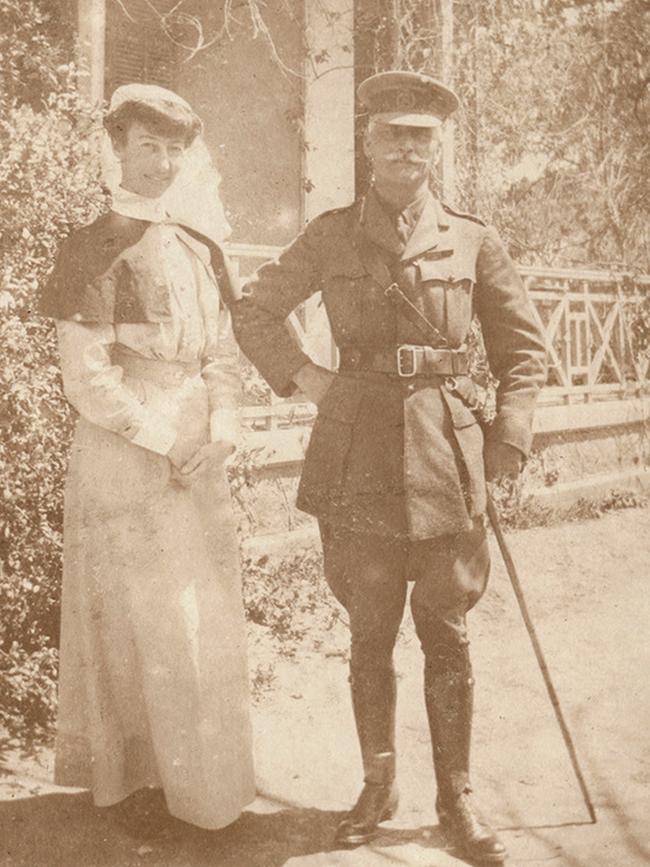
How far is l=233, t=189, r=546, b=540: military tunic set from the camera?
3188 mm

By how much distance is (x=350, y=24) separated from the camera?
755cm

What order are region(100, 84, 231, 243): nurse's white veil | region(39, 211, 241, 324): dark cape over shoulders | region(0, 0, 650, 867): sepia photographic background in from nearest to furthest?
region(39, 211, 241, 324): dark cape over shoulders
region(0, 0, 650, 867): sepia photographic background
region(100, 84, 231, 243): nurse's white veil

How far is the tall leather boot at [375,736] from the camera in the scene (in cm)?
326

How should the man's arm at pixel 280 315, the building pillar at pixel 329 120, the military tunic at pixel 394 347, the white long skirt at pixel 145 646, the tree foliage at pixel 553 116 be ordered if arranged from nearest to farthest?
the white long skirt at pixel 145 646 < the military tunic at pixel 394 347 < the man's arm at pixel 280 315 < the tree foliage at pixel 553 116 < the building pillar at pixel 329 120

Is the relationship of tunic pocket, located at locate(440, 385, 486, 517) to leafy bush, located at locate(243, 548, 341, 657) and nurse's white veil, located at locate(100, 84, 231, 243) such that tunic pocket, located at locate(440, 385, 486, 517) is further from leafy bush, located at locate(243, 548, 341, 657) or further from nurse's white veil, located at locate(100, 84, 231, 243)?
leafy bush, located at locate(243, 548, 341, 657)

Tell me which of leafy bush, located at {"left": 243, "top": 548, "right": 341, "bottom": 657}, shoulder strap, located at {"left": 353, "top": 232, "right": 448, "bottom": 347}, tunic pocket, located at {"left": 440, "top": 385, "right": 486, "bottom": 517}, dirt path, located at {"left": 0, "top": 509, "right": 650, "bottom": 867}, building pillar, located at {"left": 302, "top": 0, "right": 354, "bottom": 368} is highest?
building pillar, located at {"left": 302, "top": 0, "right": 354, "bottom": 368}

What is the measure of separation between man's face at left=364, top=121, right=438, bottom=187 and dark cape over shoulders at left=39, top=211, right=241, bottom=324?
2.35 feet

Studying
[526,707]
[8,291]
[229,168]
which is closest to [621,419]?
[229,168]

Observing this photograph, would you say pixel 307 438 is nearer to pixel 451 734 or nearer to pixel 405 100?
pixel 451 734

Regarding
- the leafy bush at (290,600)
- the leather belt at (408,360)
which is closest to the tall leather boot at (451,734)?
the leather belt at (408,360)

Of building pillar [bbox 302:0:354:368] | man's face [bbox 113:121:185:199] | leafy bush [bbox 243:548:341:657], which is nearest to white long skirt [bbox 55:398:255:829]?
man's face [bbox 113:121:185:199]

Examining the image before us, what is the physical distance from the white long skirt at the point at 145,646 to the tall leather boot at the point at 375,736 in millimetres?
366

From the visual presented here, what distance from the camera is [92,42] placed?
19.3ft

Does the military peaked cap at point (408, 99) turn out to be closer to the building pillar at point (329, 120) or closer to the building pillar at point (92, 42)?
the building pillar at point (92, 42)
